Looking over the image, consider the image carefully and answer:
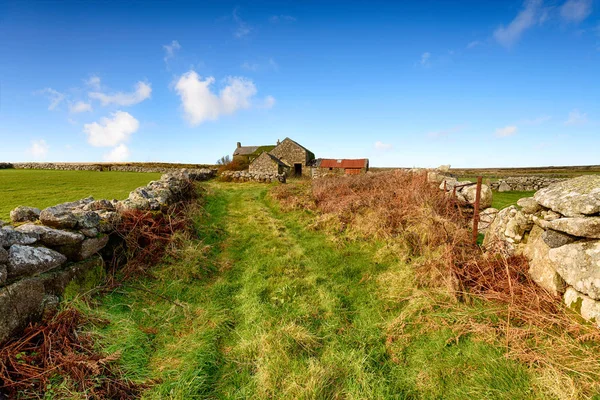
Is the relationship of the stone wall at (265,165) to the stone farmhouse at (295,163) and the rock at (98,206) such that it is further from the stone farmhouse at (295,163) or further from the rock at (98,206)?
the rock at (98,206)

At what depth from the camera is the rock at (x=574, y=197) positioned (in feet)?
12.1

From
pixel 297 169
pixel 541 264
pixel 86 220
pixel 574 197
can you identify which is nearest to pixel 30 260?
pixel 86 220

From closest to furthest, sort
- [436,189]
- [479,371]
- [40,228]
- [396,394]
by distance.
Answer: [396,394], [479,371], [40,228], [436,189]

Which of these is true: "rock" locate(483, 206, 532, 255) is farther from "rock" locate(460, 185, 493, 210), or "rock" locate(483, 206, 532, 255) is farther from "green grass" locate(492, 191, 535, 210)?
"green grass" locate(492, 191, 535, 210)

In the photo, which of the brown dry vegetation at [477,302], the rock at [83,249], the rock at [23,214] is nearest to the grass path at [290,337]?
the brown dry vegetation at [477,302]

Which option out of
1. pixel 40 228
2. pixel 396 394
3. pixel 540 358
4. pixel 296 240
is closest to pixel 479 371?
pixel 540 358

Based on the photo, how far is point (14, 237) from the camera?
Result: 3494mm

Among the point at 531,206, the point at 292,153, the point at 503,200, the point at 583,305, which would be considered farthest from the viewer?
the point at 292,153

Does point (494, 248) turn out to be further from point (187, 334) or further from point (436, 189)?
point (187, 334)

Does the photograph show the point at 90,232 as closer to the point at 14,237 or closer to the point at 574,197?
the point at 14,237

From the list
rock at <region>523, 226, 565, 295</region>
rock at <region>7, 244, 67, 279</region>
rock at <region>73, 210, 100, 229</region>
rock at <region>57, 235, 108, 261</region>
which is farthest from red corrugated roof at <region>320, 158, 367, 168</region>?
rock at <region>7, 244, 67, 279</region>

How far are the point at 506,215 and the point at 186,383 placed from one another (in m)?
6.50

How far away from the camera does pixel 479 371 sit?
2.97m

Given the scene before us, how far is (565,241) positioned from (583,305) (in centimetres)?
95
